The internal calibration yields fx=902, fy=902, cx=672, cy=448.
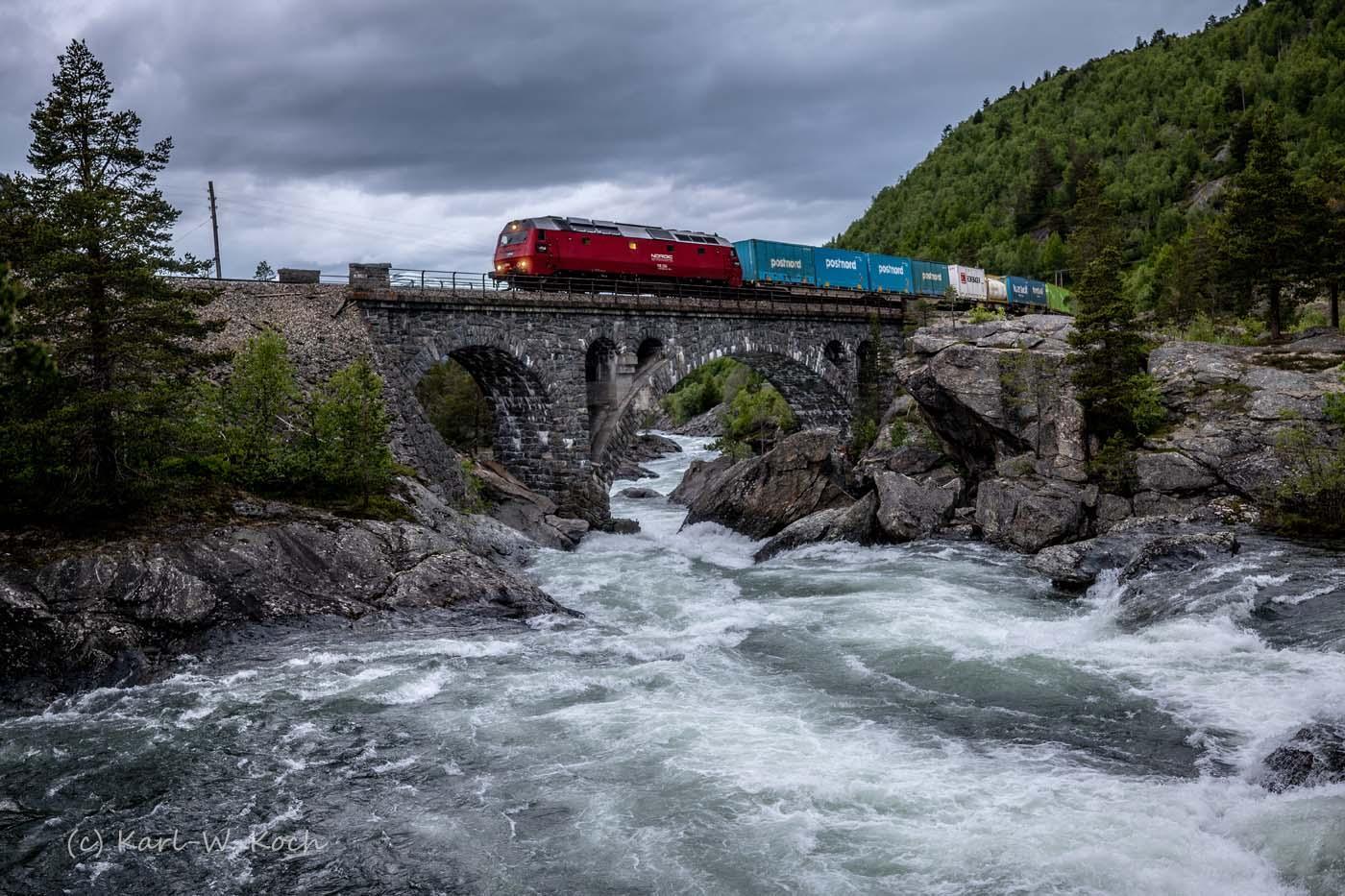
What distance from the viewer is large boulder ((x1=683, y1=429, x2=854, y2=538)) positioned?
1432 inches

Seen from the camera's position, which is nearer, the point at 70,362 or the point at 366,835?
the point at 366,835

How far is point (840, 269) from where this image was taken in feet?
173

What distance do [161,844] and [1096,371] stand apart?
3013 centimetres

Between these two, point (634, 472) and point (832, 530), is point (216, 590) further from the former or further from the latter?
point (634, 472)

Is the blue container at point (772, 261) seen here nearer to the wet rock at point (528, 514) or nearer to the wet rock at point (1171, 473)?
the wet rock at point (528, 514)

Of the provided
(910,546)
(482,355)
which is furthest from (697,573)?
(482,355)

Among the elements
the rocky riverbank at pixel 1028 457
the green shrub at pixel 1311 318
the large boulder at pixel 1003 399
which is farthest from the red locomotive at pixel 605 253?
the green shrub at pixel 1311 318

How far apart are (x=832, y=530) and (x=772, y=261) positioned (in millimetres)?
20206

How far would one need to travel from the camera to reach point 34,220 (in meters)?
19.7

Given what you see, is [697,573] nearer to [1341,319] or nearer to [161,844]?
[161,844]

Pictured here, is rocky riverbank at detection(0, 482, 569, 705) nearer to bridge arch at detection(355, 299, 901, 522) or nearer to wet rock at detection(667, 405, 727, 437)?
bridge arch at detection(355, 299, 901, 522)

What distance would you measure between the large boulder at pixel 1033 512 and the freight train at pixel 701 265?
18329 mm

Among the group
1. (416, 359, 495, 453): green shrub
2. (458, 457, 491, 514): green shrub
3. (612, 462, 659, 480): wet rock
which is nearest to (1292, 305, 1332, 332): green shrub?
(458, 457, 491, 514): green shrub

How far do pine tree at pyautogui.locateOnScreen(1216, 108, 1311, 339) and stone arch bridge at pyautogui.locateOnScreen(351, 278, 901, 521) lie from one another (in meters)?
19.5
